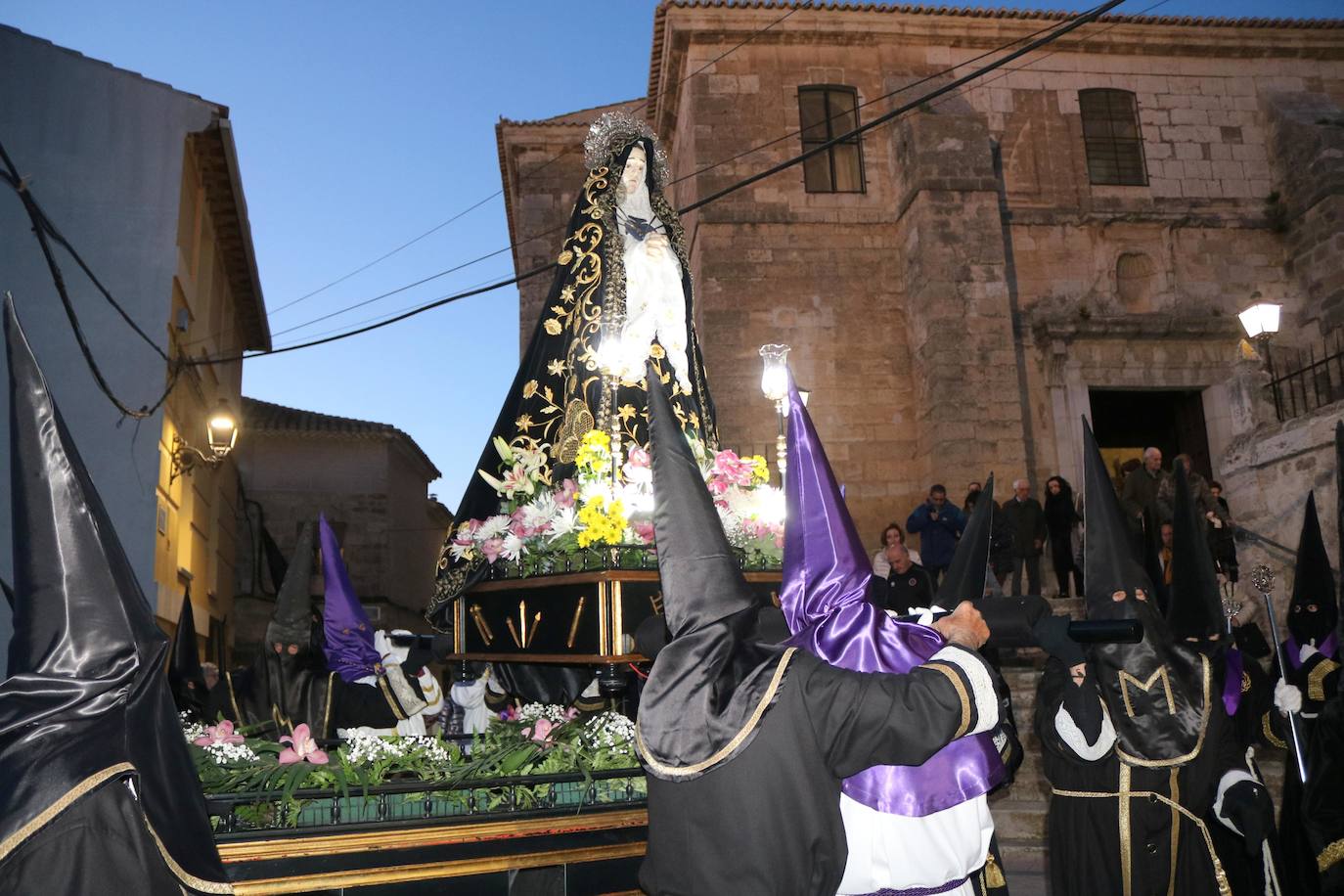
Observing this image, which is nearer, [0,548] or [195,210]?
[0,548]

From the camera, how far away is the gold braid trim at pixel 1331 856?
4.12 m

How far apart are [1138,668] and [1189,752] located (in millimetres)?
407

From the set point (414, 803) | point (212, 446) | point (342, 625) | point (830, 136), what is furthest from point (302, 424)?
point (414, 803)

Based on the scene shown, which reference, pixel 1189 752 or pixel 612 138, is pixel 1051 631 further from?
pixel 612 138

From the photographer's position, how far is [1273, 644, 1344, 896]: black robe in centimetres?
502

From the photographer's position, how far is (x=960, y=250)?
15695 mm

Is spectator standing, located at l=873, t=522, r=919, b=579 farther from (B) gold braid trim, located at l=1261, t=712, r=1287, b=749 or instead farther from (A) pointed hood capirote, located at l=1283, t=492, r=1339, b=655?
(A) pointed hood capirote, located at l=1283, t=492, r=1339, b=655

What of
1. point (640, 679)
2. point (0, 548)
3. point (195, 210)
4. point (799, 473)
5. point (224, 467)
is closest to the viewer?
point (799, 473)

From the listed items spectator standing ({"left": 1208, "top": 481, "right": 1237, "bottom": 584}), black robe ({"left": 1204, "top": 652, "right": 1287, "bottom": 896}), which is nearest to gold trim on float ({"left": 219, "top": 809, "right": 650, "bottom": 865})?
black robe ({"left": 1204, "top": 652, "right": 1287, "bottom": 896})

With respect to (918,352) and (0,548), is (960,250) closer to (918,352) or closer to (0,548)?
(918,352)

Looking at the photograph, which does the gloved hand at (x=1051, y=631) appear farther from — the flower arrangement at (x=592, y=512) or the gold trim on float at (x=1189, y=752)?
the gold trim on float at (x=1189, y=752)

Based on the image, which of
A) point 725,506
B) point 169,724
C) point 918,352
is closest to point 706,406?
point 725,506

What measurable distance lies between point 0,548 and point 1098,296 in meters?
15.2

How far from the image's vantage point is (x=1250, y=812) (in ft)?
14.4
